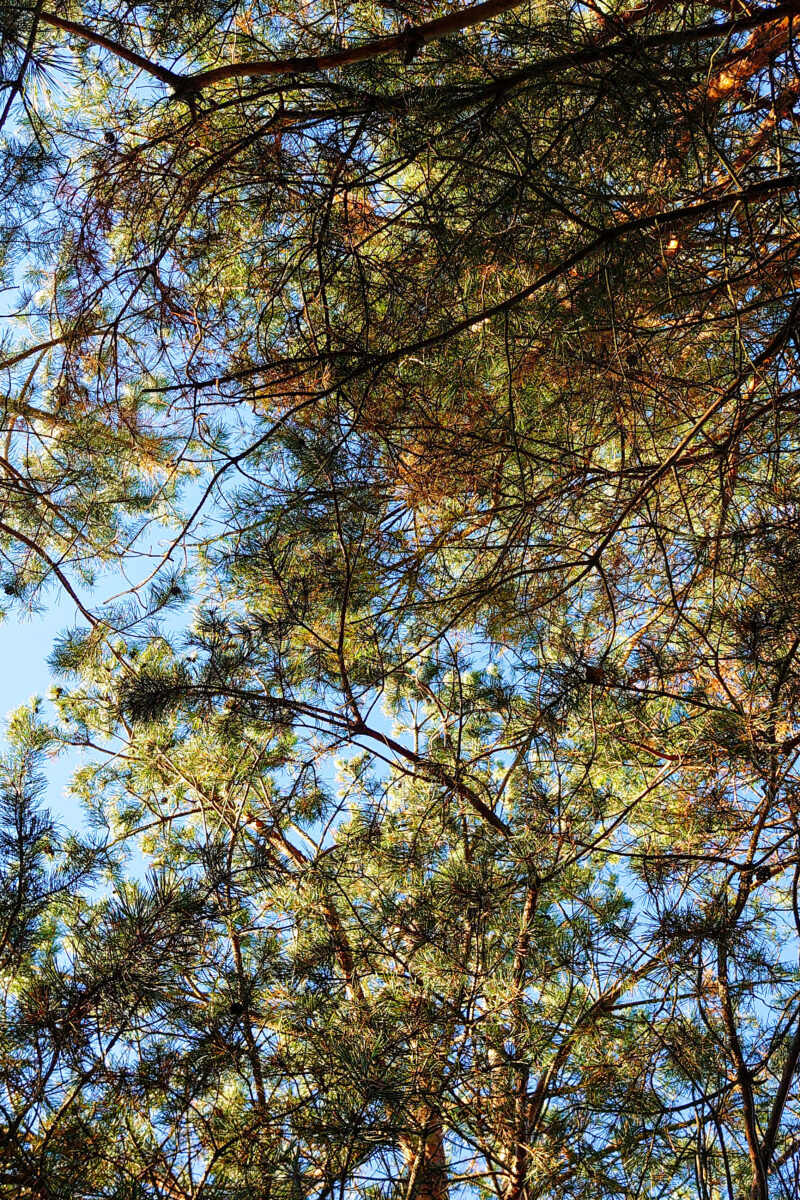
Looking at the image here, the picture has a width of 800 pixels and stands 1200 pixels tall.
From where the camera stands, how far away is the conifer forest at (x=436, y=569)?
1753 millimetres

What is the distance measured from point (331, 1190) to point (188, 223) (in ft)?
8.43

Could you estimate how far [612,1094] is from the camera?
2.07 metres

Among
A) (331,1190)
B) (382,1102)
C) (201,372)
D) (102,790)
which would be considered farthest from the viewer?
→ (102,790)

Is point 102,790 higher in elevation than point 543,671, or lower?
higher

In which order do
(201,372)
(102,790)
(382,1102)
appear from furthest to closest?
(102,790), (201,372), (382,1102)

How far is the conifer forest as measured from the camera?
1.75 metres

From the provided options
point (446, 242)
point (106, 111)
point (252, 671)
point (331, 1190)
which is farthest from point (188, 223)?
point (331, 1190)

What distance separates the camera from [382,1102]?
1.65 meters

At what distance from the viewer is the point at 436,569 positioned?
8.64 ft

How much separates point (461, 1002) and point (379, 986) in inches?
35.6

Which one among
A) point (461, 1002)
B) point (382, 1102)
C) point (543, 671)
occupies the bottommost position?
point (382, 1102)

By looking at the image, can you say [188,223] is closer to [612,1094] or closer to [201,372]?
[201,372]

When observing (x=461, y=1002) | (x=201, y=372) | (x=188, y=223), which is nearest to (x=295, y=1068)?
(x=461, y=1002)

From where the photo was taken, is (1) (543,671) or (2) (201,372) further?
(2) (201,372)
